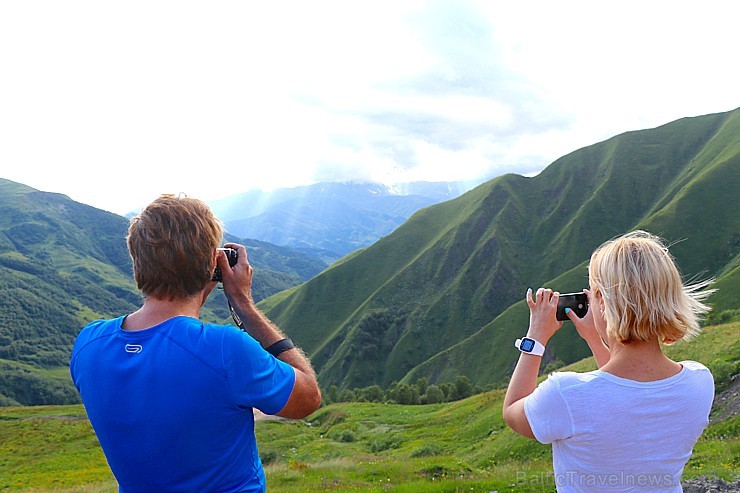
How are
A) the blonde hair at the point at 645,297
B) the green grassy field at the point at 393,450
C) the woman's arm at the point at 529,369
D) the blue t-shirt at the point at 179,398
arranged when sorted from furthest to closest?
1. the green grassy field at the point at 393,450
2. the woman's arm at the point at 529,369
3. the blonde hair at the point at 645,297
4. the blue t-shirt at the point at 179,398

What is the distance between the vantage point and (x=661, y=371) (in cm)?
317

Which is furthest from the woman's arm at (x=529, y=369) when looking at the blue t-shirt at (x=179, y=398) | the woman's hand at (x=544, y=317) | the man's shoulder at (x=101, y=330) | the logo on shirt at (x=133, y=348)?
the man's shoulder at (x=101, y=330)

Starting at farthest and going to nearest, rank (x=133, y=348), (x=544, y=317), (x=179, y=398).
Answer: (x=544, y=317)
(x=133, y=348)
(x=179, y=398)

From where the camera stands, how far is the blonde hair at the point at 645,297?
312 centimetres

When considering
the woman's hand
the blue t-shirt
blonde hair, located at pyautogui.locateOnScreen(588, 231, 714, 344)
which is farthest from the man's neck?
blonde hair, located at pyautogui.locateOnScreen(588, 231, 714, 344)

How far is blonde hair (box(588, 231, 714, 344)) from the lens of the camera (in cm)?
312

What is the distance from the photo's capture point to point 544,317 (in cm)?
381

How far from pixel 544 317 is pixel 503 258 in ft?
544

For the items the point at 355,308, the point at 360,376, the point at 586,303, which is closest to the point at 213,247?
the point at 586,303

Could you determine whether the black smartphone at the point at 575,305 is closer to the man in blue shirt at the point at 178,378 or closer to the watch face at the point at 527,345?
the watch face at the point at 527,345

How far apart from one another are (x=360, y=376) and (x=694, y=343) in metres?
119

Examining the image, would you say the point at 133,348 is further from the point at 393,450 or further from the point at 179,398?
the point at 393,450

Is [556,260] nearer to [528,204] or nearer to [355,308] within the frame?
[528,204]

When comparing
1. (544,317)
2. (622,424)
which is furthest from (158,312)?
(622,424)
